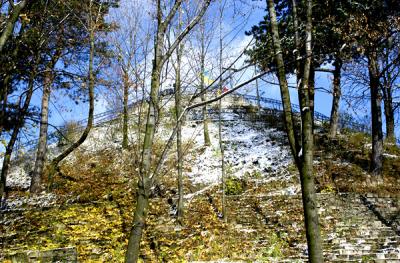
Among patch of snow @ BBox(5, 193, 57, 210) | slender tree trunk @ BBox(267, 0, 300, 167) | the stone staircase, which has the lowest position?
the stone staircase

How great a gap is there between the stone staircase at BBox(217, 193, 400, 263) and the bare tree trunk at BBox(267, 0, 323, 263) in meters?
5.24

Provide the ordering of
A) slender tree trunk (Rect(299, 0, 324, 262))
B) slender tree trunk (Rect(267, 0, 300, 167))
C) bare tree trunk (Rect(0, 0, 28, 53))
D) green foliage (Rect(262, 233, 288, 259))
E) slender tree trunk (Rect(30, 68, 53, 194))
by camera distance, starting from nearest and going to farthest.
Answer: slender tree trunk (Rect(299, 0, 324, 262)) < bare tree trunk (Rect(0, 0, 28, 53)) < slender tree trunk (Rect(267, 0, 300, 167)) < green foliage (Rect(262, 233, 288, 259)) < slender tree trunk (Rect(30, 68, 53, 194))

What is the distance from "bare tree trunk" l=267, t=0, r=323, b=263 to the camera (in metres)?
4.86

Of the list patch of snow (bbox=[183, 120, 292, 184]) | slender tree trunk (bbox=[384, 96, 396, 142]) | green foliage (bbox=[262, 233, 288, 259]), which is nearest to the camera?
green foliage (bbox=[262, 233, 288, 259])

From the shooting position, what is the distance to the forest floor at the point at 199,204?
35.3 feet

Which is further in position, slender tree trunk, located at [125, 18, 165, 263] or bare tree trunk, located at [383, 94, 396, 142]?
bare tree trunk, located at [383, 94, 396, 142]

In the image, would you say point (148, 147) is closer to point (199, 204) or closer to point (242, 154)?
point (199, 204)

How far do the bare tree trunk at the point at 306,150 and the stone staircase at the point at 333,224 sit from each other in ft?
17.2

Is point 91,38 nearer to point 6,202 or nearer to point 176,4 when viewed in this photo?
point 6,202

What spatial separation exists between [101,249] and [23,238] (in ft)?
8.33

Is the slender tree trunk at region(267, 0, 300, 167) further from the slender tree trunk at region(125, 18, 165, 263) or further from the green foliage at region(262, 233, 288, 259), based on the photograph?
the green foliage at region(262, 233, 288, 259)

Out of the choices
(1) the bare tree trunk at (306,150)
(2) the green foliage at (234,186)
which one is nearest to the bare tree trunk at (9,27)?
(1) the bare tree trunk at (306,150)

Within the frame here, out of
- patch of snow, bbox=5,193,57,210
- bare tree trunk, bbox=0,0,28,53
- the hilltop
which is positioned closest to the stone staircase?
the hilltop

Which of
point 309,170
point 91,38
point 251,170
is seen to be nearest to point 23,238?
point 91,38
